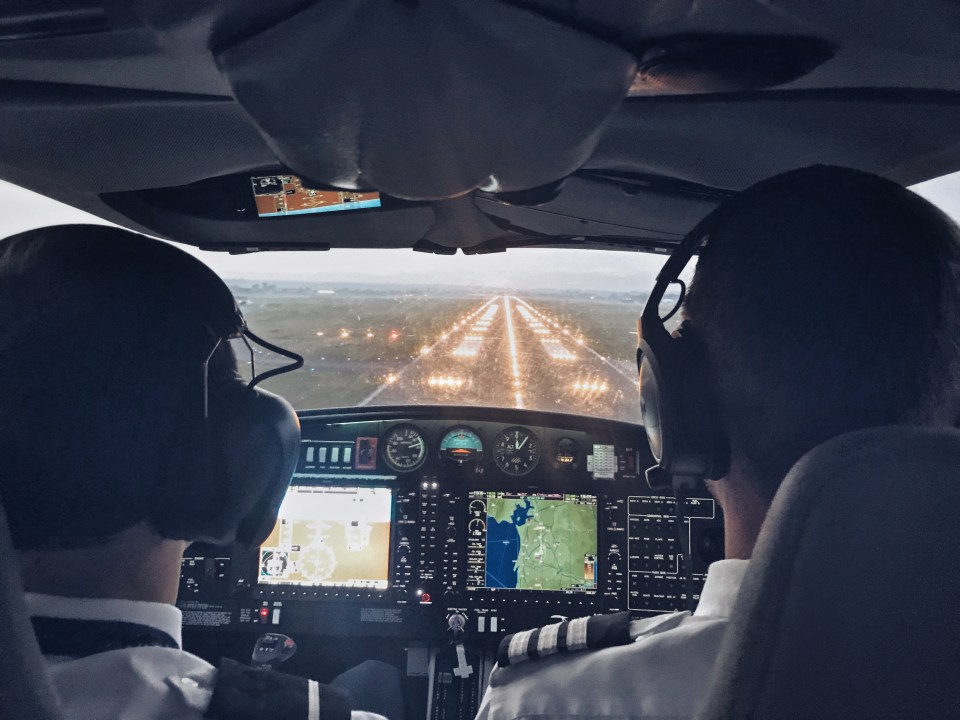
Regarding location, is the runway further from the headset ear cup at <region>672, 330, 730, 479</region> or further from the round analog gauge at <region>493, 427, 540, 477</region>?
the headset ear cup at <region>672, 330, 730, 479</region>

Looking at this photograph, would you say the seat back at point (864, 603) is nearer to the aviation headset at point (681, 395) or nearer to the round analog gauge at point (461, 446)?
the aviation headset at point (681, 395)

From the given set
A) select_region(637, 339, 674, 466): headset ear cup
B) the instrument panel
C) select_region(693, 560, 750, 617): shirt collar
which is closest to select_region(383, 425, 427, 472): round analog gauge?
the instrument panel

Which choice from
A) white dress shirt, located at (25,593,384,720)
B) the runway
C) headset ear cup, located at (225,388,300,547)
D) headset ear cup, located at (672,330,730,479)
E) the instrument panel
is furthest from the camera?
the runway

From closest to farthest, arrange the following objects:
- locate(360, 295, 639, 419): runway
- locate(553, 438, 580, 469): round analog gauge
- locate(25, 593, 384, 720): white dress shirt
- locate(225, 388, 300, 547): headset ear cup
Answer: locate(25, 593, 384, 720): white dress shirt < locate(225, 388, 300, 547): headset ear cup < locate(553, 438, 580, 469): round analog gauge < locate(360, 295, 639, 419): runway

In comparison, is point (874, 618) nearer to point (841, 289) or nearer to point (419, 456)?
point (841, 289)

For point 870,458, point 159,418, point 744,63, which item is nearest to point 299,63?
point 159,418

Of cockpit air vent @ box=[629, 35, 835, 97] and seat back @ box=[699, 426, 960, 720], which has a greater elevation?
cockpit air vent @ box=[629, 35, 835, 97]
